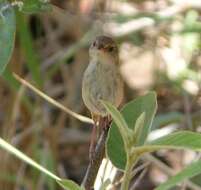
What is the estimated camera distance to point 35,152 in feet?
10.4

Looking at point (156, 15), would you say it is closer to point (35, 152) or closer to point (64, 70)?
point (35, 152)

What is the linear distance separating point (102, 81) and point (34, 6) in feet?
0.81

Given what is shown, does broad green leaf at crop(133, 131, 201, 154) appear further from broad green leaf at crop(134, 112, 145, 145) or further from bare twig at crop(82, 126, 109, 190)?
bare twig at crop(82, 126, 109, 190)

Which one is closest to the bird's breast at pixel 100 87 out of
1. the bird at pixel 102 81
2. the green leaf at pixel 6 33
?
the bird at pixel 102 81

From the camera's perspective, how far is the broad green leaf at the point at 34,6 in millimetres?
1394

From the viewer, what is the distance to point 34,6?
1.41 m

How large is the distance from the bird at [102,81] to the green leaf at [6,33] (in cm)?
15

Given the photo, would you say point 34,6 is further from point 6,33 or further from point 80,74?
point 80,74

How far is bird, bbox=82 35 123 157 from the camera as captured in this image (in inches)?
48.5

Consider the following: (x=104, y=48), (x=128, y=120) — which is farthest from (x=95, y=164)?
(x=104, y=48)

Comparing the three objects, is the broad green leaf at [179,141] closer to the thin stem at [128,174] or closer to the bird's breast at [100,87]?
the thin stem at [128,174]

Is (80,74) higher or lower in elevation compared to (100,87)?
lower

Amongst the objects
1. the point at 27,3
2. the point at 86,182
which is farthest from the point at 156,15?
the point at 86,182

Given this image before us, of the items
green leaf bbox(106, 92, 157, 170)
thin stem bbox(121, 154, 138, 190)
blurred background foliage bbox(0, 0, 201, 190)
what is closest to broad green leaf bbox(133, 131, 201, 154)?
thin stem bbox(121, 154, 138, 190)
